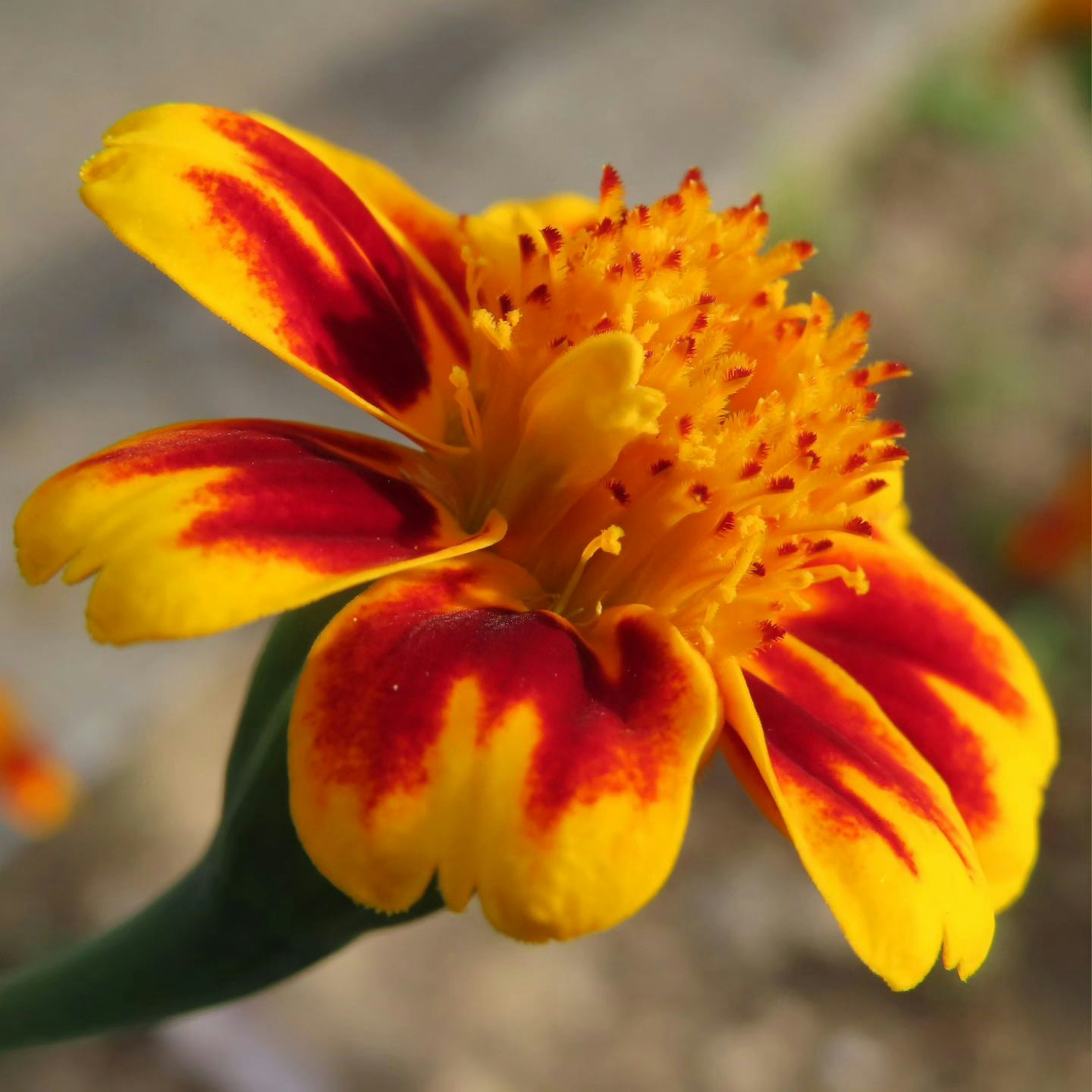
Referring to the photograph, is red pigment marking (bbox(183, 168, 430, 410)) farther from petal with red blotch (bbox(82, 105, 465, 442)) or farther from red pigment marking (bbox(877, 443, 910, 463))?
red pigment marking (bbox(877, 443, 910, 463))

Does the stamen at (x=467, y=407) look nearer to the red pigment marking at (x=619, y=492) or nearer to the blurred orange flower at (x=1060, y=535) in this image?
the red pigment marking at (x=619, y=492)

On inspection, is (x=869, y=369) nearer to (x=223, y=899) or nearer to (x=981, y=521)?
(x=223, y=899)

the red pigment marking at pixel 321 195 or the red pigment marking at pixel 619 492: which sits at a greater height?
the red pigment marking at pixel 321 195

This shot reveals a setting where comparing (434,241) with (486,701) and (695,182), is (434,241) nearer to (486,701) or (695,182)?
(695,182)

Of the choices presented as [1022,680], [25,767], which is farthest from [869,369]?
[25,767]

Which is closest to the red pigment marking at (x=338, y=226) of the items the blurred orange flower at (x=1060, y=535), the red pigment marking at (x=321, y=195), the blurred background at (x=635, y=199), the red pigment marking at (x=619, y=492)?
Answer: the red pigment marking at (x=321, y=195)

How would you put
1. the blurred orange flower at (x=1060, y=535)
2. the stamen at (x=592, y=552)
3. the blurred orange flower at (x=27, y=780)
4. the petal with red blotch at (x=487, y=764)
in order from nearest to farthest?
the petal with red blotch at (x=487, y=764) → the stamen at (x=592, y=552) → the blurred orange flower at (x=27, y=780) → the blurred orange flower at (x=1060, y=535)

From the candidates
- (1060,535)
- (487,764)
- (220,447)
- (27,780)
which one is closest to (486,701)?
(487,764)
